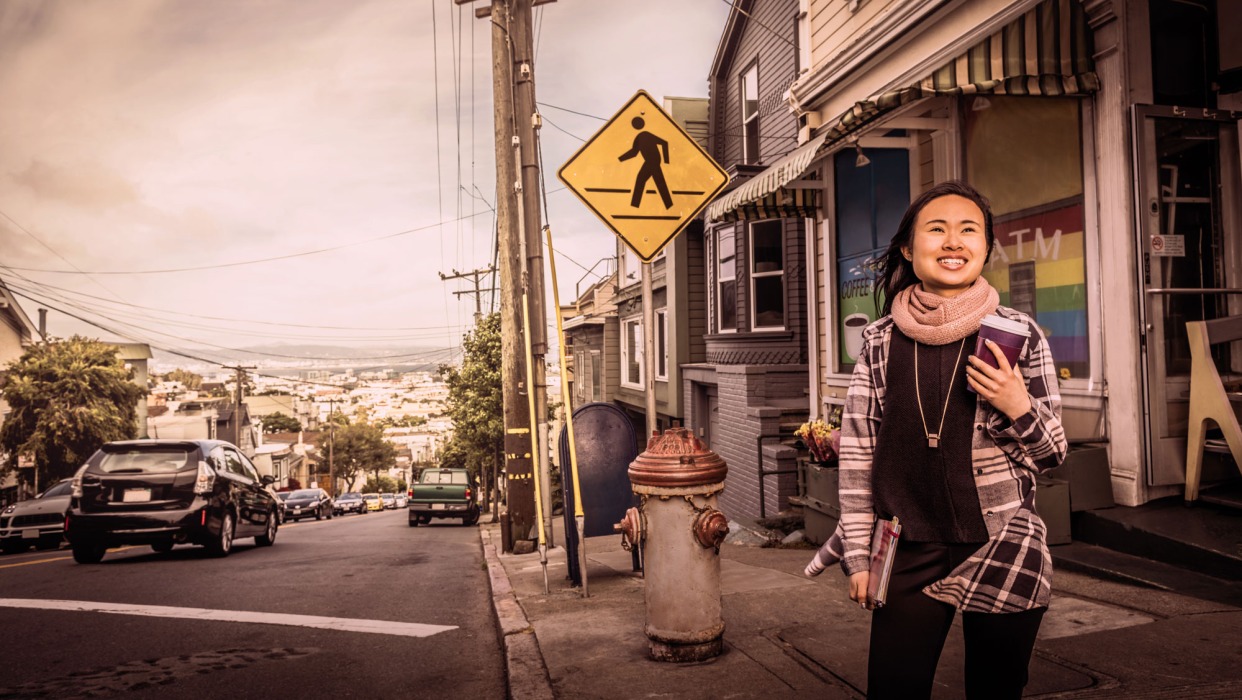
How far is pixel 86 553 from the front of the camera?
11.0 metres

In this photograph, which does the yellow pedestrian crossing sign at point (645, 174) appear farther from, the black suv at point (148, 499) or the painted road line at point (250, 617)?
the black suv at point (148, 499)

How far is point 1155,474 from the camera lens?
570cm

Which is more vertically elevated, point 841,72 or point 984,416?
point 841,72

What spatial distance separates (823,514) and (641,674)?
413cm

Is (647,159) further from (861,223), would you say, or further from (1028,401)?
(861,223)

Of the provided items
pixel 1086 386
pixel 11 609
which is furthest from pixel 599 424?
pixel 11 609

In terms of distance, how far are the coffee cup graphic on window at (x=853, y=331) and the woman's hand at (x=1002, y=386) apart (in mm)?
7503

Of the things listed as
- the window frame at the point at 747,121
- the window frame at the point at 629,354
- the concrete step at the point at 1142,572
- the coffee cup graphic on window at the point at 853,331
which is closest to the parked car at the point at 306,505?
the window frame at the point at 629,354

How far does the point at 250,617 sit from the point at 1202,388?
22.7 ft

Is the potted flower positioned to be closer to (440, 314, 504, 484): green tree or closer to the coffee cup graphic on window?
the coffee cup graphic on window

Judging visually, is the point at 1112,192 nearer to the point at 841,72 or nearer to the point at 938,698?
the point at 938,698

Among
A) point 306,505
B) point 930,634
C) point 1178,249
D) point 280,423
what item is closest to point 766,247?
point 1178,249

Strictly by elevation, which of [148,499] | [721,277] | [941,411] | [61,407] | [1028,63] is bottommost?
[148,499]

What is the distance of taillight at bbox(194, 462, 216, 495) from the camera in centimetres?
1131
